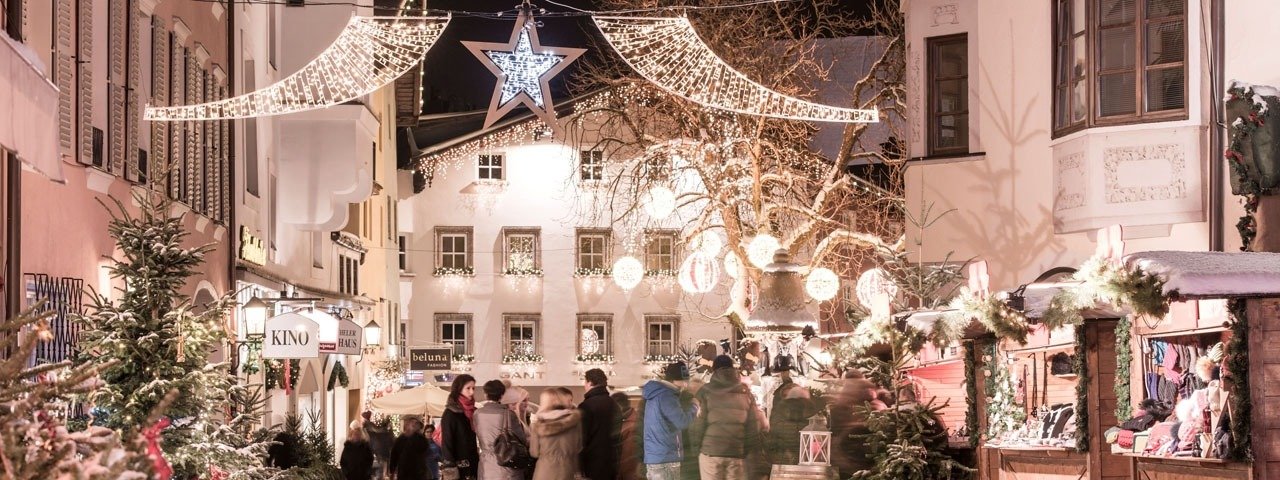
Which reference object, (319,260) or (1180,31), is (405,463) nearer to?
(1180,31)

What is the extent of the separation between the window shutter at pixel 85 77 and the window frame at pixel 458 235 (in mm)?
37581

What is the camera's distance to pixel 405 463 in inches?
769

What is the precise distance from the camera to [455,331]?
52.3m

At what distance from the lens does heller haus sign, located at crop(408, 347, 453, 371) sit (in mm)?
44344

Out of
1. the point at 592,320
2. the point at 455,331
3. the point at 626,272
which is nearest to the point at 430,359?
the point at 455,331

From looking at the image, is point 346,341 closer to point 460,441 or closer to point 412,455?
point 412,455

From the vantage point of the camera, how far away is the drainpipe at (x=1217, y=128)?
16484mm

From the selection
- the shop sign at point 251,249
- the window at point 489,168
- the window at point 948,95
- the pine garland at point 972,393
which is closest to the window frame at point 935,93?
the window at point 948,95

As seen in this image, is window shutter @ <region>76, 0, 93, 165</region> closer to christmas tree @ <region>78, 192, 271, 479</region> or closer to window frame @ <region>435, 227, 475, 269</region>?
christmas tree @ <region>78, 192, 271, 479</region>

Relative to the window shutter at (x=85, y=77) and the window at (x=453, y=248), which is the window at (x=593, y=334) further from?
the window shutter at (x=85, y=77)

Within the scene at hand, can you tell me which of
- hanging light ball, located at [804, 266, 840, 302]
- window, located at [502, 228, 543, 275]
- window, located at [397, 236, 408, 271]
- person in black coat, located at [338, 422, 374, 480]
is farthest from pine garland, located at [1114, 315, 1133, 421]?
window, located at [397, 236, 408, 271]

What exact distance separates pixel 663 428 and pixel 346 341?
10.6 m

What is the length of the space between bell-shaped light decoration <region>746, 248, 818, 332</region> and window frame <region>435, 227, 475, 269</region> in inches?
1335

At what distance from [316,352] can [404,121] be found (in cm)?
2845
